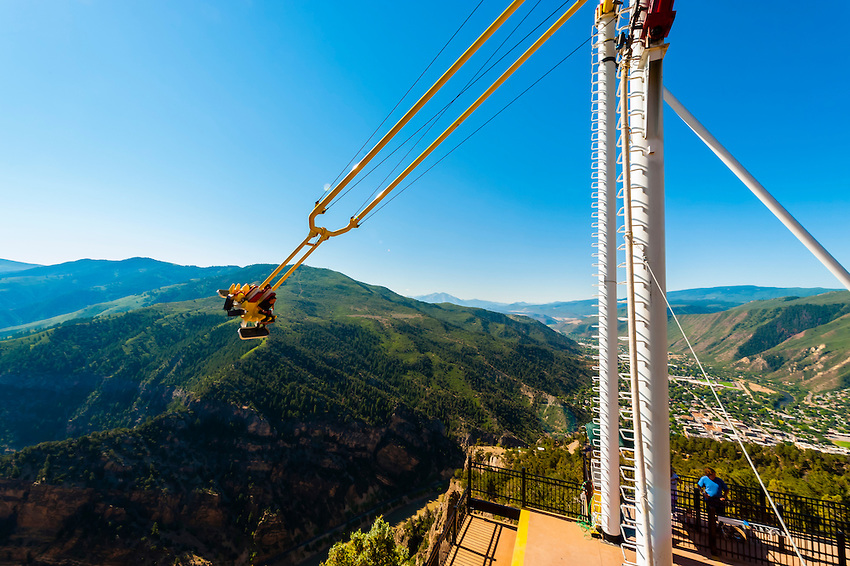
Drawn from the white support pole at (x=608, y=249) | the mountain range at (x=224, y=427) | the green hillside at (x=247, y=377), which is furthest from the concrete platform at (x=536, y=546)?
the green hillside at (x=247, y=377)

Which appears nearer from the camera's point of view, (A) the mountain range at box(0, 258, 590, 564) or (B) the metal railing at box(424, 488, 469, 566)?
(B) the metal railing at box(424, 488, 469, 566)

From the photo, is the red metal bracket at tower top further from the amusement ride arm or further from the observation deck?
the observation deck

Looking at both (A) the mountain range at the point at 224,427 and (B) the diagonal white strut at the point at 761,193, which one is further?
(A) the mountain range at the point at 224,427

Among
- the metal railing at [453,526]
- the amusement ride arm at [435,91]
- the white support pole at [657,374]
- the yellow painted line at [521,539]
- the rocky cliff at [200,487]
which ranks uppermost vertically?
the amusement ride arm at [435,91]

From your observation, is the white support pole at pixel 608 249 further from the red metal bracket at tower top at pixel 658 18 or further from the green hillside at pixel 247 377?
the green hillside at pixel 247 377

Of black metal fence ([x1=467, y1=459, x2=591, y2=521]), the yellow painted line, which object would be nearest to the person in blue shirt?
black metal fence ([x1=467, y1=459, x2=591, y2=521])

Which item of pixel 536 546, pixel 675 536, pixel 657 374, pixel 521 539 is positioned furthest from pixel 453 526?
pixel 657 374
